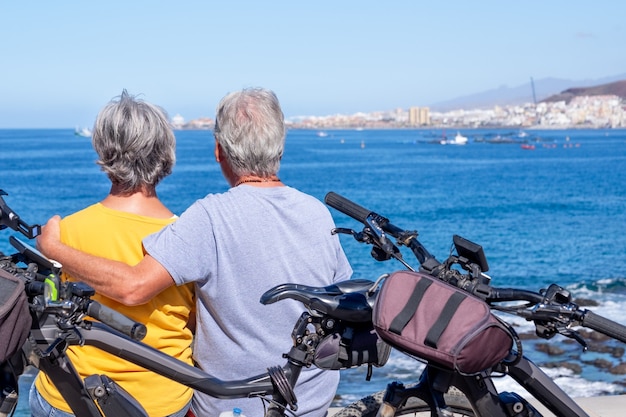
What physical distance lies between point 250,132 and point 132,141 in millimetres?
410

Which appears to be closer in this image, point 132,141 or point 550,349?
point 132,141

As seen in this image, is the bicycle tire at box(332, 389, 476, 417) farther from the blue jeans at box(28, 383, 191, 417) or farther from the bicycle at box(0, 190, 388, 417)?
the blue jeans at box(28, 383, 191, 417)

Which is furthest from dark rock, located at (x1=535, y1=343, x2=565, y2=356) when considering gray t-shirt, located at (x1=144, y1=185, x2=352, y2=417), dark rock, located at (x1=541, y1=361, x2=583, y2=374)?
gray t-shirt, located at (x1=144, y1=185, x2=352, y2=417)

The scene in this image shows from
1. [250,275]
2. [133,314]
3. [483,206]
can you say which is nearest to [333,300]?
[250,275]

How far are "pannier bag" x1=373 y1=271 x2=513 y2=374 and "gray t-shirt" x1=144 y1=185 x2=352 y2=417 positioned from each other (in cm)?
81

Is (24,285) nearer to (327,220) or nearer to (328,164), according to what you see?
(327,220)

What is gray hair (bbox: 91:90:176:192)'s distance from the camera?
301 cm

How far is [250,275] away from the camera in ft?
9.82

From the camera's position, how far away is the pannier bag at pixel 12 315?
2111 mm

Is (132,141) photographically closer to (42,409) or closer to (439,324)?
(42,409)

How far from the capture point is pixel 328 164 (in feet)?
285

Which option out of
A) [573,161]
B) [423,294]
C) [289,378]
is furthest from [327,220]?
[573,161]

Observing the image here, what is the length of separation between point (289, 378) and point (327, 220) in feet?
2.52

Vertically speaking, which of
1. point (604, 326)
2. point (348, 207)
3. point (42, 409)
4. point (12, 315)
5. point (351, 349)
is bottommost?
point (42, 409)
